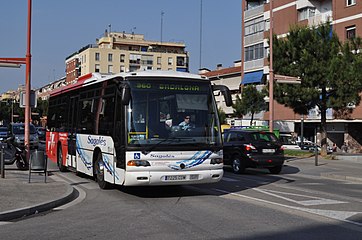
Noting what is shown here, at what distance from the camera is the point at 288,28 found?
50344 millimetres

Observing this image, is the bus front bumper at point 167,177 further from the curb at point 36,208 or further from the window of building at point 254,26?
the window of building at point 254,26

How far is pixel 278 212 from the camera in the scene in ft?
32.0

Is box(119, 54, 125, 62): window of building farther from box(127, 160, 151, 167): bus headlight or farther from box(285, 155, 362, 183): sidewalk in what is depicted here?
box(127, 160, 151, 167): bus headlight

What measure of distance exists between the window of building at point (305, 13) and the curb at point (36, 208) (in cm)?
4384

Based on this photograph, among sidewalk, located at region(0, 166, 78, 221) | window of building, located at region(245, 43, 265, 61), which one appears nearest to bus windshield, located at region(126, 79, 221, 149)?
sidewalk, located at region(0, 166, 78, 221)

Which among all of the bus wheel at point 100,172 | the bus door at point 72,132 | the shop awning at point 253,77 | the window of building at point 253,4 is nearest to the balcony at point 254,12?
the window of building at point 253,4

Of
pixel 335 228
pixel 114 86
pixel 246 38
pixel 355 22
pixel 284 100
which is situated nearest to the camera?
pixel 335 228

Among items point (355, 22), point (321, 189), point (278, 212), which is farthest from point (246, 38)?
point (278, 212)

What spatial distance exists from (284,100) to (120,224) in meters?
23.7

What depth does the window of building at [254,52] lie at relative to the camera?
56.7 m

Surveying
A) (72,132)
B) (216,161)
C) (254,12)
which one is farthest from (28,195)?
(254,12)

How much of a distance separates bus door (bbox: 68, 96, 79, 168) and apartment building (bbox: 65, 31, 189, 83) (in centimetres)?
9640

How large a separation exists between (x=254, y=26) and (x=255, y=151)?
139 feet

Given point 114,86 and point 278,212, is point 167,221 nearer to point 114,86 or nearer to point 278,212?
point 278,212
